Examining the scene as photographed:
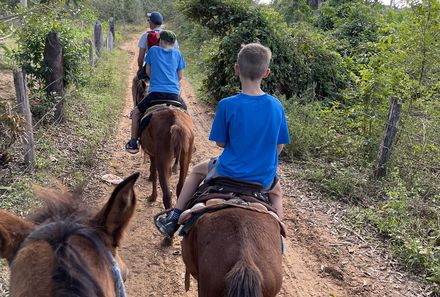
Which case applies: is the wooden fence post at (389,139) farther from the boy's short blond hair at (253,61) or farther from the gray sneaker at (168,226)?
the gray sneaker at (168,226)

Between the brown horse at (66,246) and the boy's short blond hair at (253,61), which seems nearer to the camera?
the brown horse at (66,246)

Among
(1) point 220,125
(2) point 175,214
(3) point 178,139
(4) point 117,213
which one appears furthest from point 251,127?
(3) point 178,139

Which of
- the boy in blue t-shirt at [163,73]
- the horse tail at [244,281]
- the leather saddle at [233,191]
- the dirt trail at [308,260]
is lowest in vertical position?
the dirt trail at [308,260]

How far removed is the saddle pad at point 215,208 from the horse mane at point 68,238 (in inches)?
49.7

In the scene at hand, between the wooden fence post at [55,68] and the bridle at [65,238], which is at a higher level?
the bridle at [65,238]

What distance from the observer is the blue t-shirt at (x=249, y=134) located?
10.1 feet

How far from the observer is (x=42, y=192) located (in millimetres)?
1900

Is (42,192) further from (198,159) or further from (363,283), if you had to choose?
(198,159)

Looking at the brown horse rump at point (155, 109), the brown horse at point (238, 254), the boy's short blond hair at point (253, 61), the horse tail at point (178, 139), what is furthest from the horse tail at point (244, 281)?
the brown horse rump at point (155, 109)

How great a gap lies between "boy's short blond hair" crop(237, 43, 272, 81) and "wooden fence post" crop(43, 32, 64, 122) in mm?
5978

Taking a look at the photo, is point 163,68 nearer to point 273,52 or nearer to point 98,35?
point 273,52

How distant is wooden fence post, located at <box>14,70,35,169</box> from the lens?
19.4 feet

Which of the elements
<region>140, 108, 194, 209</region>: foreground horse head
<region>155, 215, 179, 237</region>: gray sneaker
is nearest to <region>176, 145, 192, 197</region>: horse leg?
<region>140, 108, 194, 209</region>: foreground horse head

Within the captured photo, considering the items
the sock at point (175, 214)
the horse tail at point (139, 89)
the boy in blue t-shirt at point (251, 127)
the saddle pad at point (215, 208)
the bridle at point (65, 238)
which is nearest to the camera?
the bridle at point (65, 238)
